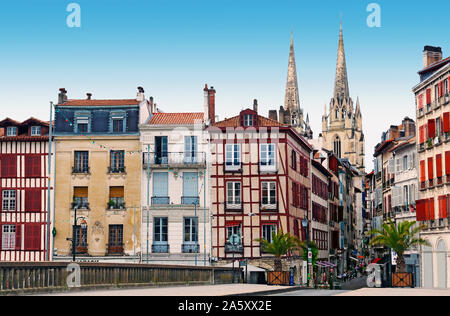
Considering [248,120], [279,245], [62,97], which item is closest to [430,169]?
[279,245]

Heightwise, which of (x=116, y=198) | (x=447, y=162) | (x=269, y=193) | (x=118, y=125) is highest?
(x=118, y=125)

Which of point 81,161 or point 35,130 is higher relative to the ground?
point 35,130

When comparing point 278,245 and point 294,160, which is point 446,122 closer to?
point 278,245

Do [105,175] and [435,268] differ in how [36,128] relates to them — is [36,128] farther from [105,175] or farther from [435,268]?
[435,268]

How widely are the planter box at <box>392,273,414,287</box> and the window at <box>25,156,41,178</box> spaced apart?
27.3m

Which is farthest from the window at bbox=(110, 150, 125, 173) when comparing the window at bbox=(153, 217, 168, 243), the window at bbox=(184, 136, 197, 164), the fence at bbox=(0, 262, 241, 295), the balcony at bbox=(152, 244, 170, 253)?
the fence at bbox=(0, 262, 241, 295)

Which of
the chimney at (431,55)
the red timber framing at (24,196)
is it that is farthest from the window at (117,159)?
the chimney at (431,55)

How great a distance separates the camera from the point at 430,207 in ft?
179

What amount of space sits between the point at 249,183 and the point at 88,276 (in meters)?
31.2

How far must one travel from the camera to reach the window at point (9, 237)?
59.3 meters

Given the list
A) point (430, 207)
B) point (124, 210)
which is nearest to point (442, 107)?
point (430, 207)

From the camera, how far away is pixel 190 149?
5997 cm

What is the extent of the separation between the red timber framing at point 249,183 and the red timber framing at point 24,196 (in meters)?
12.4

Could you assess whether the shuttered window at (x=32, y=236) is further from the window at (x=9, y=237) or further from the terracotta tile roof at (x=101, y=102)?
the terracotta tile roof at (x=101, y=102)
